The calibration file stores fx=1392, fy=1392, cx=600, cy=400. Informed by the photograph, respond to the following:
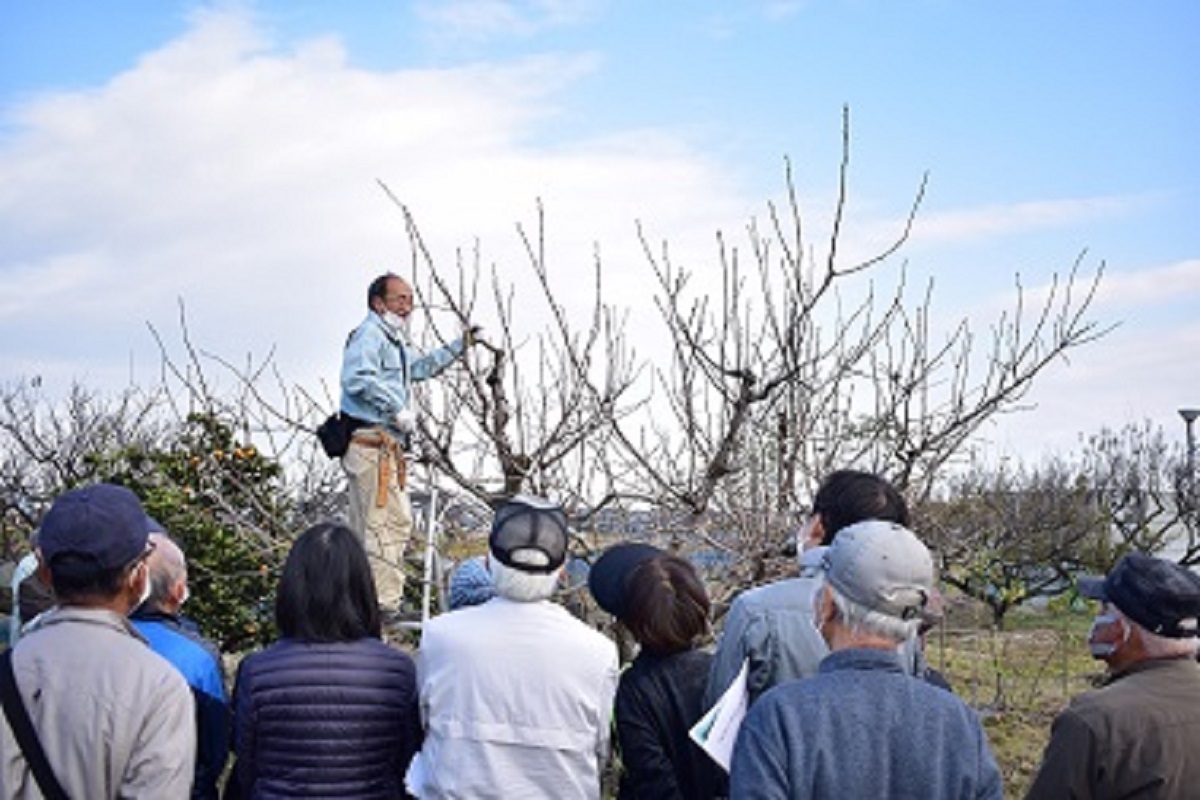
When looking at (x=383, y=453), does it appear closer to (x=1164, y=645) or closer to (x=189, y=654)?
(x=189, y=654)

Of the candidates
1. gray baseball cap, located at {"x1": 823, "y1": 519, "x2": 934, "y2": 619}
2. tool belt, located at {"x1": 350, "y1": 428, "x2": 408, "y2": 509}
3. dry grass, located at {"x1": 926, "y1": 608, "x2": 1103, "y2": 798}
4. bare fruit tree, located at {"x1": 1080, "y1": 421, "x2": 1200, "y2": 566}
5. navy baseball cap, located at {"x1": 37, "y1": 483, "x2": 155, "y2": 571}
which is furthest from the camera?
bare fruit tree, located at {"x1": 1080, "y1": 421, "x2": 1200, "y2": 566}

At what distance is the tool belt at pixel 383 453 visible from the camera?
22.9 ft

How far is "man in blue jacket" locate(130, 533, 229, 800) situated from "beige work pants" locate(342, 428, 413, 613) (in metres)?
3.01

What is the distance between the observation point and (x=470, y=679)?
3.59m

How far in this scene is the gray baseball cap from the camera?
2.76 m

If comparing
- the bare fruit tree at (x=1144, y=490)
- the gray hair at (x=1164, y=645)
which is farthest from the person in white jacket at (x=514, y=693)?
the bare fruit tree at (x=1144, y=490)

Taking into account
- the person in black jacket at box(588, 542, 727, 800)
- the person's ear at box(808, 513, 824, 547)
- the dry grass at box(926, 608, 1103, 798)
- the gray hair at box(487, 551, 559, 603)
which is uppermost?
the person's ear at box(808, 513, 824, 547)

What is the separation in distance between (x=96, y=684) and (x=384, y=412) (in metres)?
3.81

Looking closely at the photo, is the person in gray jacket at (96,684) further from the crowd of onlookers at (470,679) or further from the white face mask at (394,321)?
the white face mask at (394,321)

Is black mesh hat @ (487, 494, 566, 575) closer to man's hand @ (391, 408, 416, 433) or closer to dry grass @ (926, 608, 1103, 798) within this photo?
man's hand @ (391, 408, 416, 433)

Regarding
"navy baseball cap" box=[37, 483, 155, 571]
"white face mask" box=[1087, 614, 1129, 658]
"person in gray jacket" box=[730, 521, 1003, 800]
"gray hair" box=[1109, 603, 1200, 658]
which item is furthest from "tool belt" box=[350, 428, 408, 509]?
"person in gray jacket" box=[730, 521, 1003, 800]

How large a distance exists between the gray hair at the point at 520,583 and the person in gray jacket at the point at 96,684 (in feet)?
2.89

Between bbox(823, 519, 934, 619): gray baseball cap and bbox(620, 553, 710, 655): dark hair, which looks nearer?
bbox(823, 519, 934, 619): gray baseball cap

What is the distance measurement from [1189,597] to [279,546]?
16.4 feet
